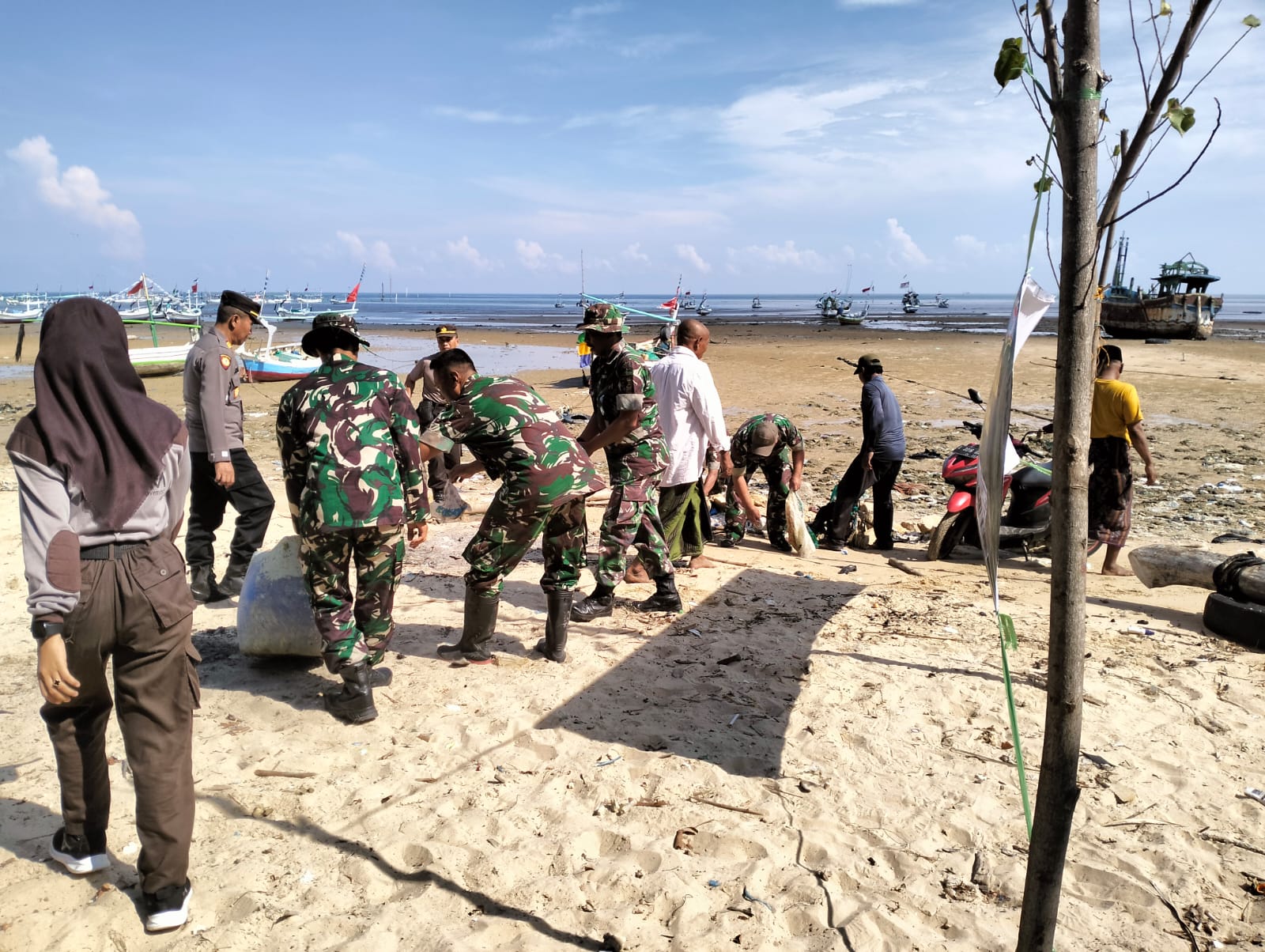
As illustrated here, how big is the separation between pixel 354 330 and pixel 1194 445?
1170cm

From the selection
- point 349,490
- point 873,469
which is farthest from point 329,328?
point 873,469

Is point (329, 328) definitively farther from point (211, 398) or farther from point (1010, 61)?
point (1010, 61)

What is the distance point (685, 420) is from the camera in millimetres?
5766

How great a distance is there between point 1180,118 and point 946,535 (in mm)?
5530

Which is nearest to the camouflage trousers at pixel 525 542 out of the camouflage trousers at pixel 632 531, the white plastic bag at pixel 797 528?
the camouflage trousers at pixel 632 531

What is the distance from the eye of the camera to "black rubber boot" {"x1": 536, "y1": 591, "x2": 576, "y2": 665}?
14.9ft

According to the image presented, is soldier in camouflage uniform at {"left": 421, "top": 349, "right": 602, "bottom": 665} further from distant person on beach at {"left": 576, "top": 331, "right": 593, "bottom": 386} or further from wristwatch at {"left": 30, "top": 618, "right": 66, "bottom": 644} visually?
wristwatch at {"left": 30, "top": 618, "right": 66, "bottom": 644}

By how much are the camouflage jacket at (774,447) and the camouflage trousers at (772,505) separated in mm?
17

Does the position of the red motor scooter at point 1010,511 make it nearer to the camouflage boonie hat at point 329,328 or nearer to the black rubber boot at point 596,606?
the black rubber boot at point 596,606

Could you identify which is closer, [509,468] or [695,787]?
[695,787]

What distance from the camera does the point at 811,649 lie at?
4770 millimetres

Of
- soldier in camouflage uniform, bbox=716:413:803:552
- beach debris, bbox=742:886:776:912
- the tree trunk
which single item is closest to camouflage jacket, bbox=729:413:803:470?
soldier in camouflage uniform, bbox=716:413:803:552

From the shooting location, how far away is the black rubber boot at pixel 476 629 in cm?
449

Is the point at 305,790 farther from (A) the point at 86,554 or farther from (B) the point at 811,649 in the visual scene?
(B) the point at 811,649
